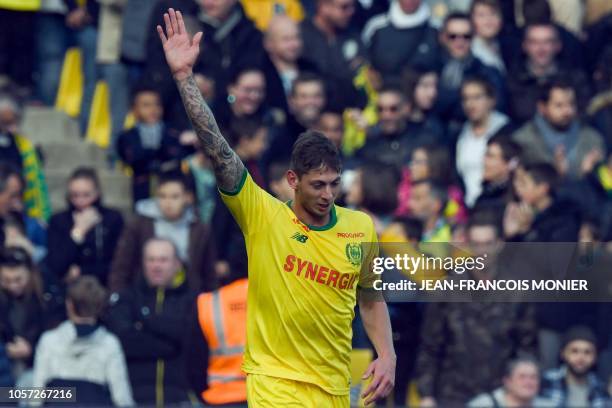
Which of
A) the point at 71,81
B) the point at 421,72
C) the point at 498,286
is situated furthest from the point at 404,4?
the point at 498,286

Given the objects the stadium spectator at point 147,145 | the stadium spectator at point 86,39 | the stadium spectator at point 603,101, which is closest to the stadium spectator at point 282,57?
the stadium spectator at point 147,145

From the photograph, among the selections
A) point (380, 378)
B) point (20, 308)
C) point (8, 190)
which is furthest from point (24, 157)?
point (380, 378)

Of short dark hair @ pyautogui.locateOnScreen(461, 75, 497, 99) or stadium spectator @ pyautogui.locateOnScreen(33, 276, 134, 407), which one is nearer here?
stadium spectator @ pyautogui.locateOnScreen(33, 276, 134, 407)

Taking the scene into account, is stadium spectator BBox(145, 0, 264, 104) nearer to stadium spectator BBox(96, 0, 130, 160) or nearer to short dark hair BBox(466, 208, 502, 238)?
stadium spectator BBox(96, 0, 130, 160)

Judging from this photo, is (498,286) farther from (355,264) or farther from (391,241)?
Result: (355,264)

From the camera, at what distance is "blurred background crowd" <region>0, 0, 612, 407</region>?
1281 cm

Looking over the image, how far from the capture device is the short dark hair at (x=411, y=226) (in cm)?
1294

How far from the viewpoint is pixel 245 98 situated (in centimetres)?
1491

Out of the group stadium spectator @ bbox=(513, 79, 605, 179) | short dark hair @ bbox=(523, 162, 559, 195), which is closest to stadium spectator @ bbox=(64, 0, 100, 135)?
stadium spectator @ bbox=(513, 79, 605, 179)

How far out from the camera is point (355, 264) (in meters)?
9.02

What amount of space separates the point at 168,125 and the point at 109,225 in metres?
1.25

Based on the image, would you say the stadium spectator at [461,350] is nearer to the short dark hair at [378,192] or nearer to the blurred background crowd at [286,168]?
the blurred background crowd at [286,168]

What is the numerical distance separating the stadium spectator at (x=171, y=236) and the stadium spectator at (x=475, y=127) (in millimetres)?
2341

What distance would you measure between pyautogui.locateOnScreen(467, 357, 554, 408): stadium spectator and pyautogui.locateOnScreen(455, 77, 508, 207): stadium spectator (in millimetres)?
2239
